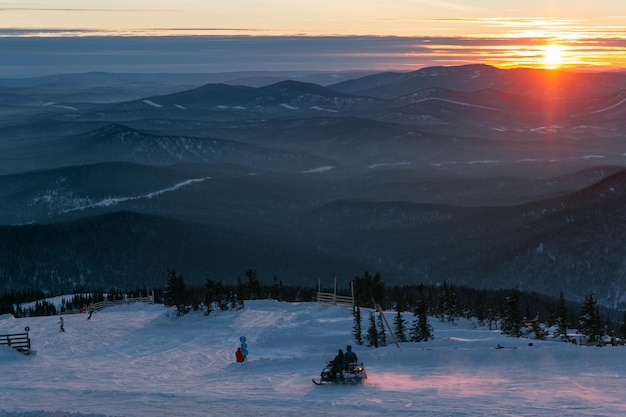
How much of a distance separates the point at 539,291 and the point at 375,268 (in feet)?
127

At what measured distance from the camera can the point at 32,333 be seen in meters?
63.8

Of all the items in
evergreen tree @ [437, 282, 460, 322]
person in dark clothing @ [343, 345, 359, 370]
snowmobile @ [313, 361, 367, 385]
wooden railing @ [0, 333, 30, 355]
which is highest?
evergreen tree @ [437, 282, 460, 322]

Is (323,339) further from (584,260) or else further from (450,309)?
(584,260)

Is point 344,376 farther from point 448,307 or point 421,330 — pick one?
point 448,307

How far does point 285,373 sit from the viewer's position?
4653 centimetres

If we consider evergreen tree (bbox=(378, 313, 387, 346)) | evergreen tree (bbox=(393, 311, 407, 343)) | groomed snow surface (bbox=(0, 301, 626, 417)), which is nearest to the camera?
groomed snow surface (bbox=(0, 301, 626, 417))

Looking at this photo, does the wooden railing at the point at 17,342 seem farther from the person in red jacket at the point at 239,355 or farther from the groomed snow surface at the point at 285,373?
the person in red jacket at the point at 239,355

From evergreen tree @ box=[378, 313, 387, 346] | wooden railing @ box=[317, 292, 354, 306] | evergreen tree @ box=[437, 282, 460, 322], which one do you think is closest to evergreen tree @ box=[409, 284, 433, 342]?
evergreen tree @ box=[378, 313, 387, 346]

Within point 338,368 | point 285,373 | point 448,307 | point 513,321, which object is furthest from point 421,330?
point 448,307

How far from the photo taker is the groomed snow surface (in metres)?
38.2

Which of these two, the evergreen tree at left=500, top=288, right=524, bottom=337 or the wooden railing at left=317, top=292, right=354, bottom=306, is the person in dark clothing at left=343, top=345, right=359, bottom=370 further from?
the wooden railing at left=317, top=292, right=354, bottom=306

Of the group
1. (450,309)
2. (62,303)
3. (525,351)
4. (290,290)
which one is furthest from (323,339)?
(290,290)

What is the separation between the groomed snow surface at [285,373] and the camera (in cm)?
3822

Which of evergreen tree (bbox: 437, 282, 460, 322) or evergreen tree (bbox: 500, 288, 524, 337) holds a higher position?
evergreen tree (bbox: 437, 282, 460, 322)
